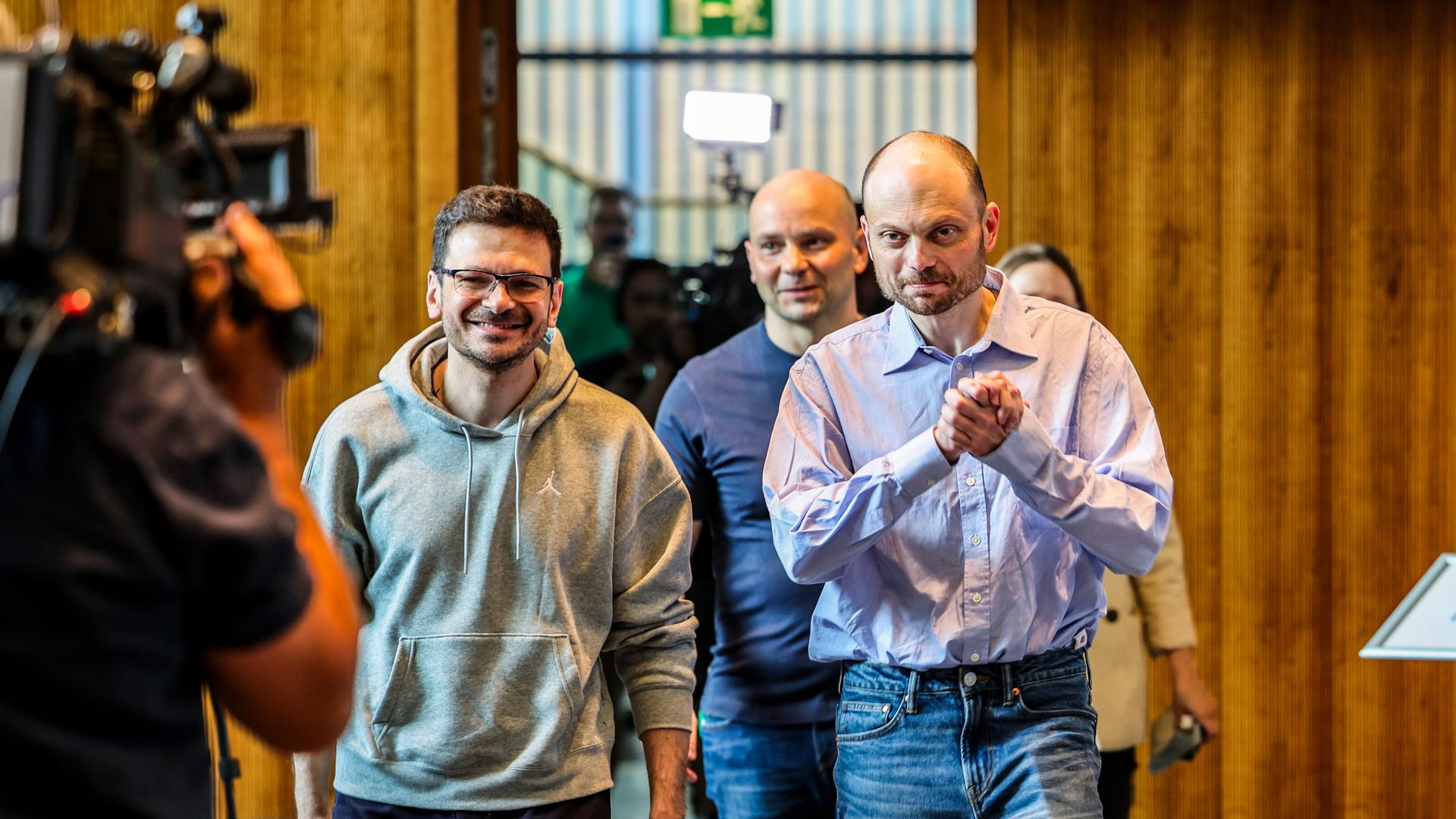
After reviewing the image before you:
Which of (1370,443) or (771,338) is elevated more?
(771,338)

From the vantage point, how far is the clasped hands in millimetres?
1901

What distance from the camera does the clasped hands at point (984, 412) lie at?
190 cm

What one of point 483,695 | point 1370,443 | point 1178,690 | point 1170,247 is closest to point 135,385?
point 483,695

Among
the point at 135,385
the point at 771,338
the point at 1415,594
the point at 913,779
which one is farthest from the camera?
the point at 771,338

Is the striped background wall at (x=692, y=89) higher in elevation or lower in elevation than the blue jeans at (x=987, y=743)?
higher

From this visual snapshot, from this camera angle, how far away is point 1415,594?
2.36 metres

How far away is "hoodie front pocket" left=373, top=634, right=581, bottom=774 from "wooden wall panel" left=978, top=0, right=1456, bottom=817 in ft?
6.68

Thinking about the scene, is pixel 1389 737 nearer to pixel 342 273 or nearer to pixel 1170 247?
pixel 1170 247

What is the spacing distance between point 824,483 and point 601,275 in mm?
1780

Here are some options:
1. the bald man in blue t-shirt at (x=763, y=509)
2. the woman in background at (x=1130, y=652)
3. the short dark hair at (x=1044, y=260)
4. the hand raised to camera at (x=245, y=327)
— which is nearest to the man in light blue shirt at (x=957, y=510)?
the bald man in blue t-shirt at (x=763, y=509)

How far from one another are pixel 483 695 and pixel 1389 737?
267 cm

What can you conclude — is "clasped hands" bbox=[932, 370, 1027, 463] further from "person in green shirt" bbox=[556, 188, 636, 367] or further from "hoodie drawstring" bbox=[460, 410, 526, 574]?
"person in green shirt" bbox=[556, 188, 636, 367]

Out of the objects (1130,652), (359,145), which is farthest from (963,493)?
(359,145)

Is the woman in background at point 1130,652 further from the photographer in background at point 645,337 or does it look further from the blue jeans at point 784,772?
the photographer in background at point 645,337
